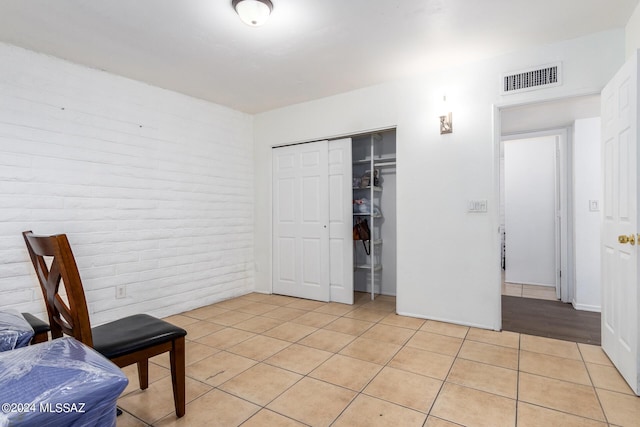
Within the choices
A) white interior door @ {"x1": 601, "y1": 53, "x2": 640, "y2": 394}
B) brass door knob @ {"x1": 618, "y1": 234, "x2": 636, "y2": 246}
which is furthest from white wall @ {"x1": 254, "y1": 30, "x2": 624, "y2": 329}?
brass door knob @ {"x1": 618, "y1": 234, "x2": 636, "y2": 246}

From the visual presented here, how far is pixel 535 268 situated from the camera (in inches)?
199

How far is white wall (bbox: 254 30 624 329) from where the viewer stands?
108 inches

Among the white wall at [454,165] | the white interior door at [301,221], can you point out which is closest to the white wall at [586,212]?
the white wall at [454,165]

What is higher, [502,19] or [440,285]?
[502,19]

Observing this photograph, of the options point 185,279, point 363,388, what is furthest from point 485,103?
point 185,279

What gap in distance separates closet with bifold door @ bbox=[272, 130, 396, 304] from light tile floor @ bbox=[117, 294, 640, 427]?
3.12ft

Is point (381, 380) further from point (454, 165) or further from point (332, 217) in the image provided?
point (332, 217)

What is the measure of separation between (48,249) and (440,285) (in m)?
3.05

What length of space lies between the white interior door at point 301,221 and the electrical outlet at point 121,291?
1838 millimetres

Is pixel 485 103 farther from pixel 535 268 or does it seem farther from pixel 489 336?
pixel 535 268

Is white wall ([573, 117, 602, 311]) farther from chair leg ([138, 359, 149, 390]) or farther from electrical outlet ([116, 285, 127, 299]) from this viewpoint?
electrical outlet ([116, 285, 127, 299])

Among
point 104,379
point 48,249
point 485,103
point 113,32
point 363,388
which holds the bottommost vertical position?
point 363,388

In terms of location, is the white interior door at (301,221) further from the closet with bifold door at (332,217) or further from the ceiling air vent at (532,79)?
the ceiling air vent at (532,79)

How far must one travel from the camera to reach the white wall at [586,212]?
3.76m
